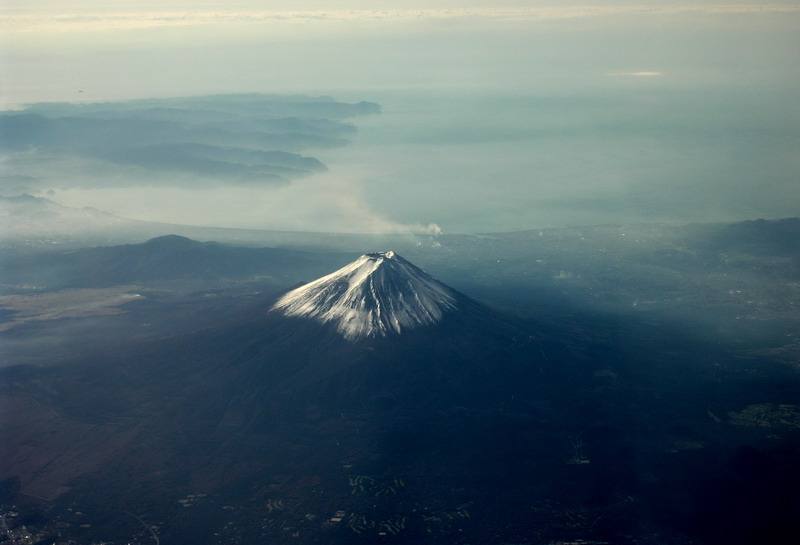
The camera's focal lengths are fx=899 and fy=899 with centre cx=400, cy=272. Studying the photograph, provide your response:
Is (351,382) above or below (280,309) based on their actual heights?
below

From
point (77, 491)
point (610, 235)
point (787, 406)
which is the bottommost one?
point (77, 491)

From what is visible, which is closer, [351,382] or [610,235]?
[351,382]

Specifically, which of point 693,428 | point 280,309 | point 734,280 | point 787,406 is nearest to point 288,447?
point 280,309

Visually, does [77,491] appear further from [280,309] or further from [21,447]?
[280,309]

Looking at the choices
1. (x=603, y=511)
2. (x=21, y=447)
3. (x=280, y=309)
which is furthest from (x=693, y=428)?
(x=21, y=447)

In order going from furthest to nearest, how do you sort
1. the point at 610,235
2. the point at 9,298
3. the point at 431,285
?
the point at 610,235 → the point at 9,298 → the point at 431,285

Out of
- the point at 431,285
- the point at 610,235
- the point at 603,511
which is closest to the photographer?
the point at 603,511
